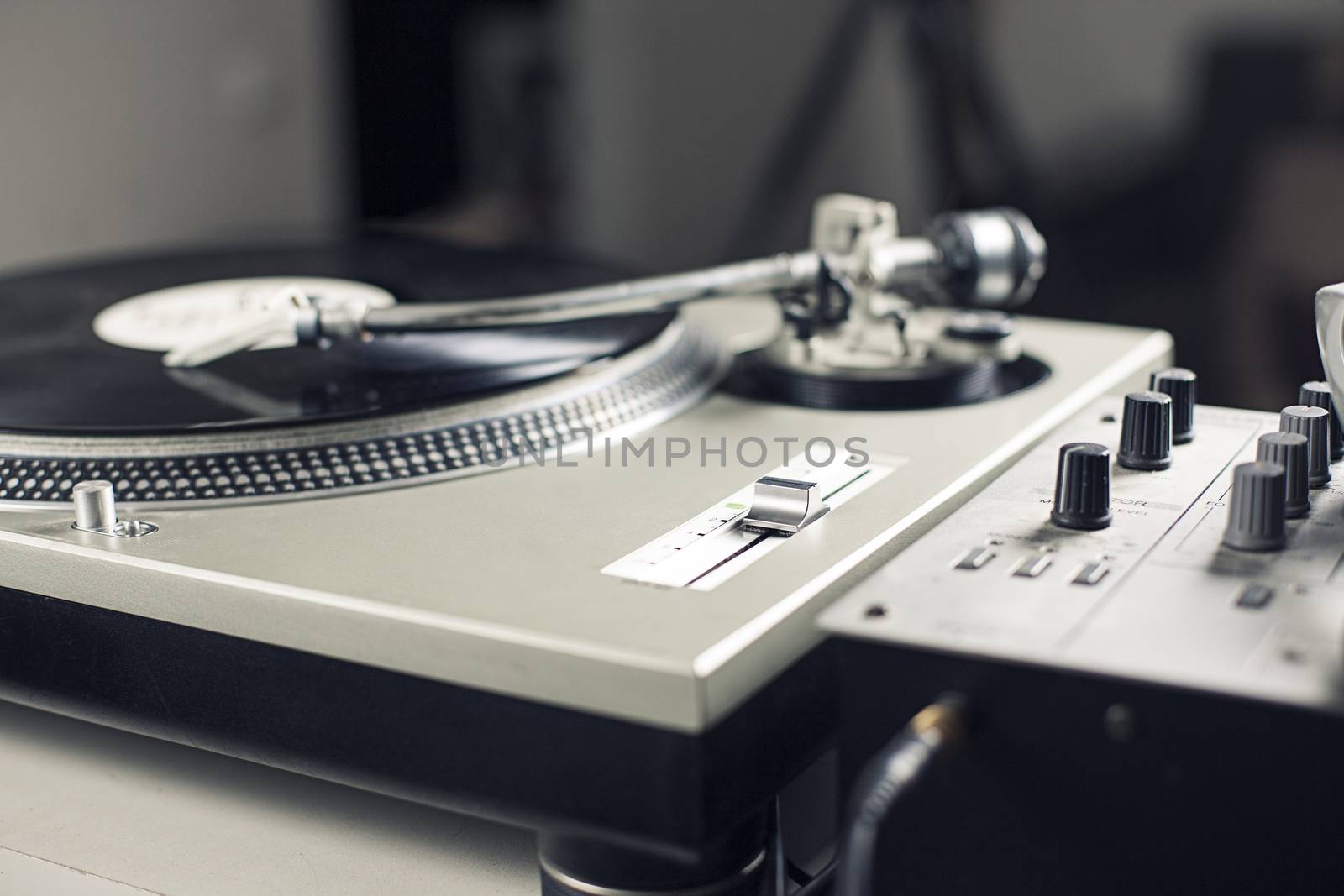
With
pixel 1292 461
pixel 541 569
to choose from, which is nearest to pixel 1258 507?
pixel 1292 461

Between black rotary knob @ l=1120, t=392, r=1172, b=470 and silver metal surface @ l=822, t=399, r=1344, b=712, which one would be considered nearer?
silver metal surface @ l=822, t=399, r=1344, b=712

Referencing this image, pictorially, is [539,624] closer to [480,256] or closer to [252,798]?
[252,798]

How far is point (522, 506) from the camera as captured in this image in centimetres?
72

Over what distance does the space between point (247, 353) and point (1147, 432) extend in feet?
1.76

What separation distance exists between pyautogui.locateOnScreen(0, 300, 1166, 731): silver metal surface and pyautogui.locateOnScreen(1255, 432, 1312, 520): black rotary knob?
14 cm

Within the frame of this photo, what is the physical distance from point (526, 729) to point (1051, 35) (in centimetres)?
178

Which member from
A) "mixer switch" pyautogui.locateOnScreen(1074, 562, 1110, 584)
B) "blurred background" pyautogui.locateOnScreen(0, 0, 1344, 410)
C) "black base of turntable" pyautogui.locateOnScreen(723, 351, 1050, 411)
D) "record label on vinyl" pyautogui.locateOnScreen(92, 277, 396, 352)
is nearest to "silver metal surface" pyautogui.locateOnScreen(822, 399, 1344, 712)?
"mixer switch" pyautogui.locateOnScreen(1074, 562, 1110, 584)

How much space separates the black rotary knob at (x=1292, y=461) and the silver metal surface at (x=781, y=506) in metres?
0.20

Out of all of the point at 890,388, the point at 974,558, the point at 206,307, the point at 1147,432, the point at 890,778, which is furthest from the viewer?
the point at 206,307

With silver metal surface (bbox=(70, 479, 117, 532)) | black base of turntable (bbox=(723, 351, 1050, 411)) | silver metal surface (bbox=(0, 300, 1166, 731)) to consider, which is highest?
black base of turntable (bbox=(723, 351, 1050, 411))

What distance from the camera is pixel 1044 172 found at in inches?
83.1

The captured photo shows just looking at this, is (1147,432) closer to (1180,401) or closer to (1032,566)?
(1180,401)

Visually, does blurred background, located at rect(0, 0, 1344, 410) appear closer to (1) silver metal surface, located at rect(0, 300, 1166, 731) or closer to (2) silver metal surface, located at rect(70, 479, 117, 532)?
(1) silver metal surface, located at rect(0, 300, 1166, 731)

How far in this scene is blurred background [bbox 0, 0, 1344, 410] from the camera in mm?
1566
